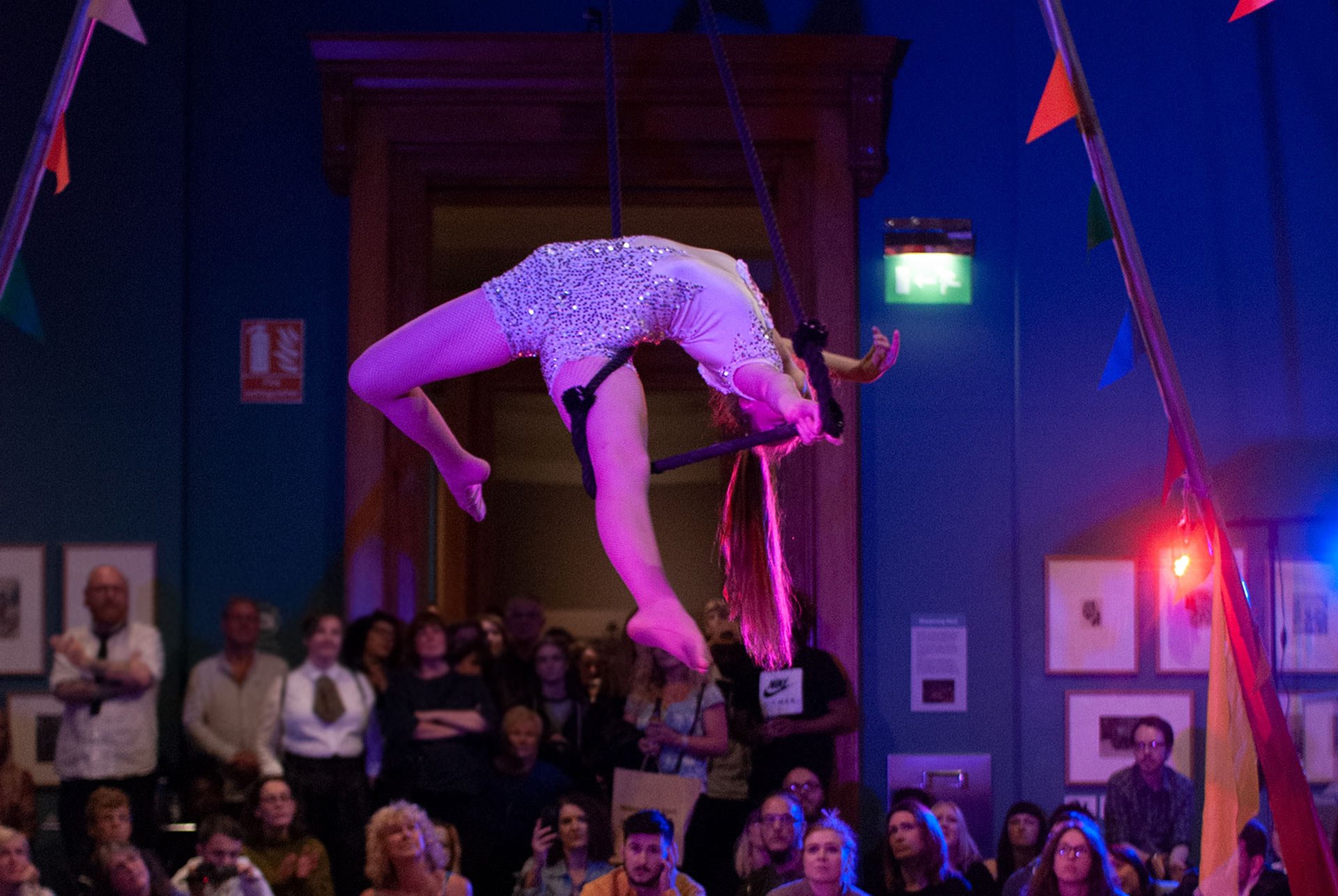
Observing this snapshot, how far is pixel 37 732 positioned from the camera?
5.81 metres

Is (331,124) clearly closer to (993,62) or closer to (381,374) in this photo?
(993,62)

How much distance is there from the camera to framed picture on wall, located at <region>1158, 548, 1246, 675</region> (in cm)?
598

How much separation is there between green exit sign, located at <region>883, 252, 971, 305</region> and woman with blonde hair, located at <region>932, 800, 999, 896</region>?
2032 millimetres

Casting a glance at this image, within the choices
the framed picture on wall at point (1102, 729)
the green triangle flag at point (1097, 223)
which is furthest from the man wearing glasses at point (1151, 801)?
the green triangle flag at point (1097, 223)

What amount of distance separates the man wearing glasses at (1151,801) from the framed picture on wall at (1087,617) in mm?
474

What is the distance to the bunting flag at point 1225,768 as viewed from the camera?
3.40 meters

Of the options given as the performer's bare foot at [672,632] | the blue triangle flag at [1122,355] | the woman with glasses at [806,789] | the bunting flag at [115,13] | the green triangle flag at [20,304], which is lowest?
the woman with glasses at [806,789]

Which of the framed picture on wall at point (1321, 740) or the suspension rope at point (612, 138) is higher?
the suspension rope at point (612, 138)

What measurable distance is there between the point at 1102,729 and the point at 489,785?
2495 millimetres

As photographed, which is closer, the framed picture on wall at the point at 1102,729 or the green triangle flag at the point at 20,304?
the green triangle flag at the point at 20,304

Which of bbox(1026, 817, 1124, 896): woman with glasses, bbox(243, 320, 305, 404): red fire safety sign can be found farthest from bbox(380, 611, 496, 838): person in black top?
bbox(1026, 817, 1124, 896): woman with glasses

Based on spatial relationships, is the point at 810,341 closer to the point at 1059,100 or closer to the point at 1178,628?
the point at 1059,100

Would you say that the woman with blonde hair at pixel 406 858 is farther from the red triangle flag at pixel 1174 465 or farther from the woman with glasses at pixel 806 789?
the red triangle flag at pixel 1174 465

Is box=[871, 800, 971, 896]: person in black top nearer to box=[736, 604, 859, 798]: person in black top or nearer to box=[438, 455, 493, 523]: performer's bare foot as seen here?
box=[736, 604, 859, 798]: person in black top
